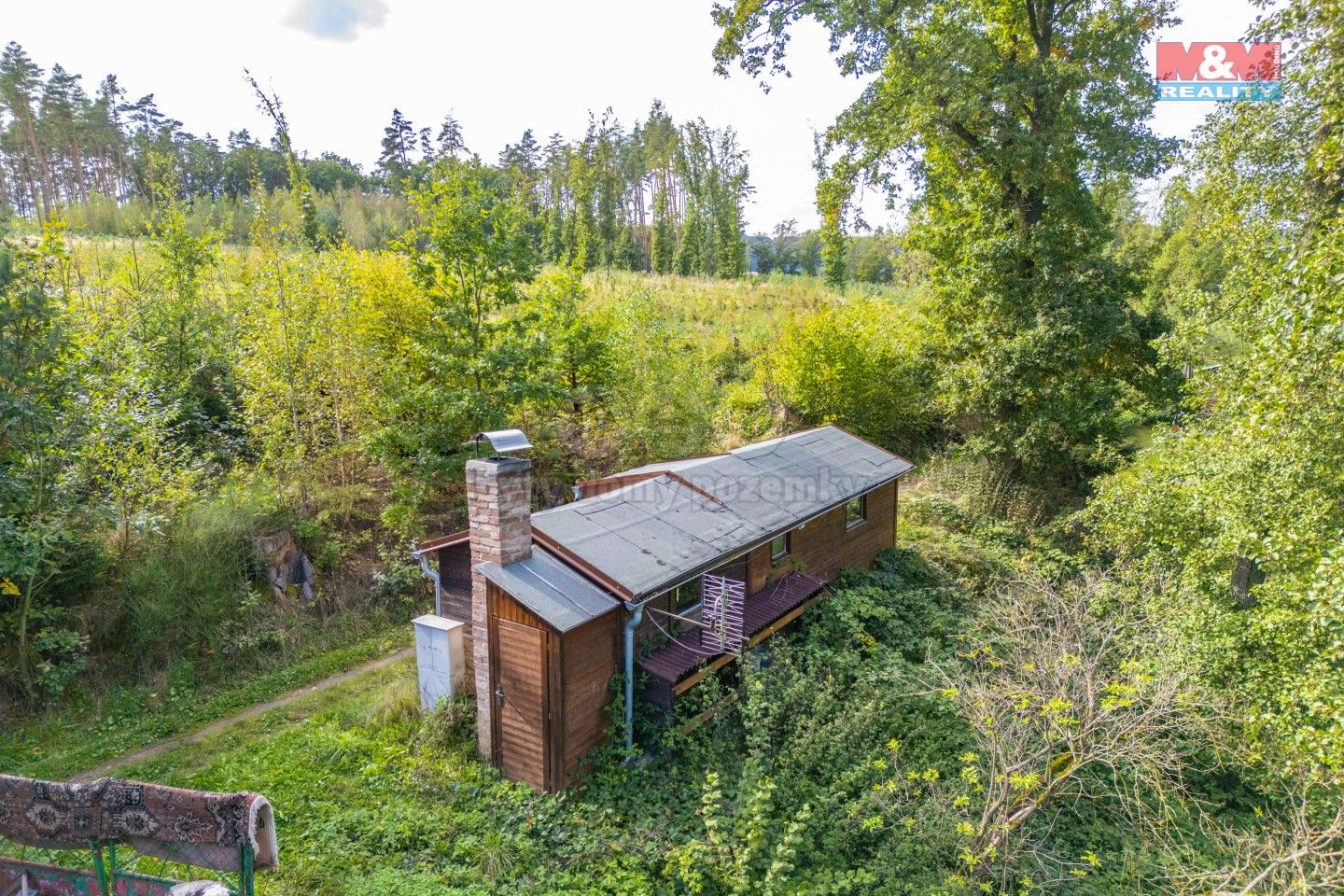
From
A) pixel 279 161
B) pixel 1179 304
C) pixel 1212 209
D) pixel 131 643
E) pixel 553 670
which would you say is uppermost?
pixel 279 161

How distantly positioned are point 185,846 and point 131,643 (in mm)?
7082

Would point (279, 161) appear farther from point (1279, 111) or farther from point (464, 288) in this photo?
point (1279, 111)

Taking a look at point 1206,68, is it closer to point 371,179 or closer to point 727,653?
point 727,653

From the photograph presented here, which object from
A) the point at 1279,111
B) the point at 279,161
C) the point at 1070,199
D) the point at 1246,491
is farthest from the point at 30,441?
the point at 279,161

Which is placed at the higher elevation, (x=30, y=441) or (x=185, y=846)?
(x=30, y=441)

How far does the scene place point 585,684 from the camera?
25.7 ft

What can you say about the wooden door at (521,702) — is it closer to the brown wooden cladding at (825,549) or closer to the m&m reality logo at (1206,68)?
the brown wooden cladding at (825,549)

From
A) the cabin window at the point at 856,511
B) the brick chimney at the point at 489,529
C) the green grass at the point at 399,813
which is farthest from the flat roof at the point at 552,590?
the cabin window at the point at 856,511

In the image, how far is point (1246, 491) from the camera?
8.55m

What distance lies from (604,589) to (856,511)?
7.44 m

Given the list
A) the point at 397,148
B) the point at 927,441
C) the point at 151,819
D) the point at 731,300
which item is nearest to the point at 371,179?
the point at 397,148

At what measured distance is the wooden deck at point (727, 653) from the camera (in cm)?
833

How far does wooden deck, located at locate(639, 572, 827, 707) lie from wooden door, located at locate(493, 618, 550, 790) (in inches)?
55.8

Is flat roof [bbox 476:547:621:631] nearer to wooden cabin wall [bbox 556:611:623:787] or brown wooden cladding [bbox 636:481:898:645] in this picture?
wooden cabin wall [bbox 556:611:623:787]
